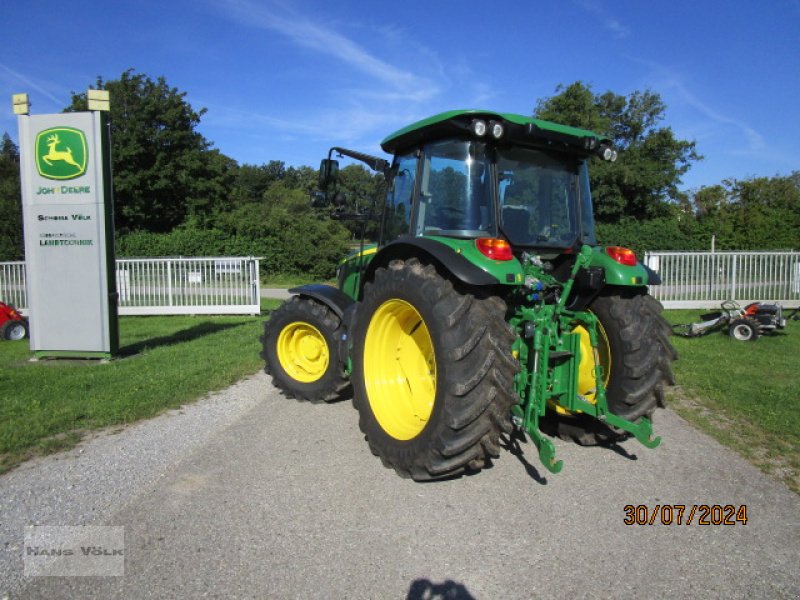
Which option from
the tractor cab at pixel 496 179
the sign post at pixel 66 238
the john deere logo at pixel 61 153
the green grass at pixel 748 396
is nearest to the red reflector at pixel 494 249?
the tractor cab at pixel 496 179

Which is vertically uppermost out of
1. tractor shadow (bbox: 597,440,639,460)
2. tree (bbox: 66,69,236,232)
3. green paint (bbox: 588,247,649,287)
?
tree (bbox: 66,69,236,232)

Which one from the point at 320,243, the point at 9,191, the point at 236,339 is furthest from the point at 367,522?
the point at 9,191

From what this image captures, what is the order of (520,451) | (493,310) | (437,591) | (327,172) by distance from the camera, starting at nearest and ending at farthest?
(437,591) → (493,310) → (520,451) → (327,172)

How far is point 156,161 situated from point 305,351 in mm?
30110

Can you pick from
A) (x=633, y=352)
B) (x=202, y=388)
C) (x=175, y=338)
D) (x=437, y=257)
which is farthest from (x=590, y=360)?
(x=175, y=338)

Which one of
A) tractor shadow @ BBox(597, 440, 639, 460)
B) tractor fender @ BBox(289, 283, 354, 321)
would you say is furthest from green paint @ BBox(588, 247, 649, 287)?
tractor fender @ BBox(289, 283, 354, 321)

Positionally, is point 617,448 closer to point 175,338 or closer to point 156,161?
point 175,338

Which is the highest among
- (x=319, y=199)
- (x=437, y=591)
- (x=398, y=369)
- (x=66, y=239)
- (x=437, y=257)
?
(x=319, y=199)

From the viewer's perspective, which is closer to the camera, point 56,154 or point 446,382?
point 446,382

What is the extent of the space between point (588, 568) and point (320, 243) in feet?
86.2

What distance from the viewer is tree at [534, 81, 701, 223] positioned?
3275 cm

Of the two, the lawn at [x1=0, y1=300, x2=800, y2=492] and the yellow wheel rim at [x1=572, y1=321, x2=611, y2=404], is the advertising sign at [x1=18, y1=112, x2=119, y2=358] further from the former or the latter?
the yellow wheel rim at [x1=572, y1=321, x2=611, y2=404]

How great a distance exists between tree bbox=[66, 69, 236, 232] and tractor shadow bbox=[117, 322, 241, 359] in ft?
67.5

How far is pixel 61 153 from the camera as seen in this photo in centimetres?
784
